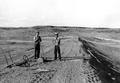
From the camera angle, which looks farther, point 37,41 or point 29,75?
point 37,41

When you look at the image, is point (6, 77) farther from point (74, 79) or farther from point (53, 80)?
point (74, 79)

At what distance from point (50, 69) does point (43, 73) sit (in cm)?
126

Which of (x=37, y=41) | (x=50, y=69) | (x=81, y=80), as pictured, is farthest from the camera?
(x=37, y=41)

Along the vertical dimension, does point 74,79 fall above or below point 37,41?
below

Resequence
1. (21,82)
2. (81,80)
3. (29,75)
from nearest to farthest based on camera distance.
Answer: (21,82), (81,80), (29,75)

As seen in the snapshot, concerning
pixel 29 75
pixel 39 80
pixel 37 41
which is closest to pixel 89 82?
pixel 39 80

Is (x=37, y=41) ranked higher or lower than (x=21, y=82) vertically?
higher

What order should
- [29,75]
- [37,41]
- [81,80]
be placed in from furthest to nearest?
[37,41], [29,75], [81,80]

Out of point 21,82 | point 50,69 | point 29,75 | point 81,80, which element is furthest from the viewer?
point 50,69

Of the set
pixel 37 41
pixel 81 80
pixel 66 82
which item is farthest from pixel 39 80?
pixel 37 41

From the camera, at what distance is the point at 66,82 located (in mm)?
10172

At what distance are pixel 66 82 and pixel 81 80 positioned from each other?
3.09 ft

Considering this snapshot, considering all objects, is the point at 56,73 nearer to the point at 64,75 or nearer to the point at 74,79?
the point at 64,75

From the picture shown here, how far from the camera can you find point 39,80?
10492mm
